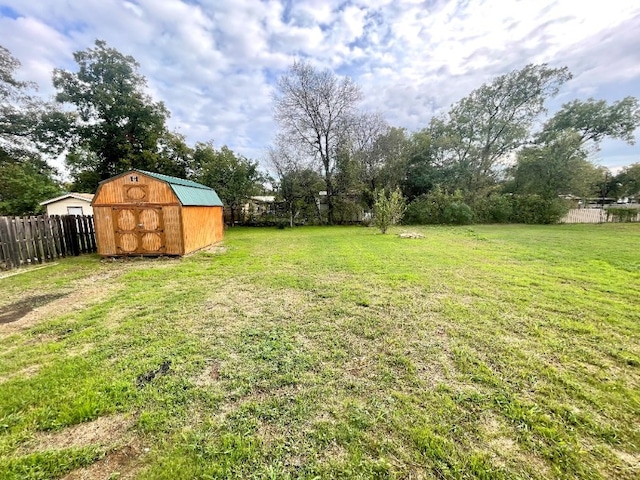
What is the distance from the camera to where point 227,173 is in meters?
19.2

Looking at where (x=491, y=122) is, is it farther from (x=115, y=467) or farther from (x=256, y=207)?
(x=115, y=467)

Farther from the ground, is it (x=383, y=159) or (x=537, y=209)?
(x=383, y=159)

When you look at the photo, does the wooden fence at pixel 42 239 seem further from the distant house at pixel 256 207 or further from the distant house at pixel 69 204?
the distant house at pixel 256 207

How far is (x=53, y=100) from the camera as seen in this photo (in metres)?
17.5

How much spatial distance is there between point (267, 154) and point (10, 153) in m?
16.4

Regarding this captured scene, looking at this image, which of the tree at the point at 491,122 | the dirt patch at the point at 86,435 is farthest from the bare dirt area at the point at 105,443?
the tree at the point at 491,122

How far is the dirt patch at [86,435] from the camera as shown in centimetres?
172

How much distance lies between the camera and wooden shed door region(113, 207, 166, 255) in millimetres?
8094

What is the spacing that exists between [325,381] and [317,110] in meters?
22.0

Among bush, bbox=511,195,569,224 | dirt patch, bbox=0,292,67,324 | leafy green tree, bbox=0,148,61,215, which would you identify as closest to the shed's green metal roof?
dirt patch, bbox=0,292,67,324

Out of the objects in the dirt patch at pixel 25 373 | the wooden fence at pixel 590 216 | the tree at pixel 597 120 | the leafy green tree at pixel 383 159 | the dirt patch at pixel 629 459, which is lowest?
the dirt patch at pixel 629 459

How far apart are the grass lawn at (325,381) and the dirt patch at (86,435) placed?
12mm

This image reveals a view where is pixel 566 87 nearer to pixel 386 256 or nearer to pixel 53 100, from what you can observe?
pixel 386 256

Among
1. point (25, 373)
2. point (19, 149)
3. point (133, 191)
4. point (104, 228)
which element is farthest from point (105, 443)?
point (19, 149)
